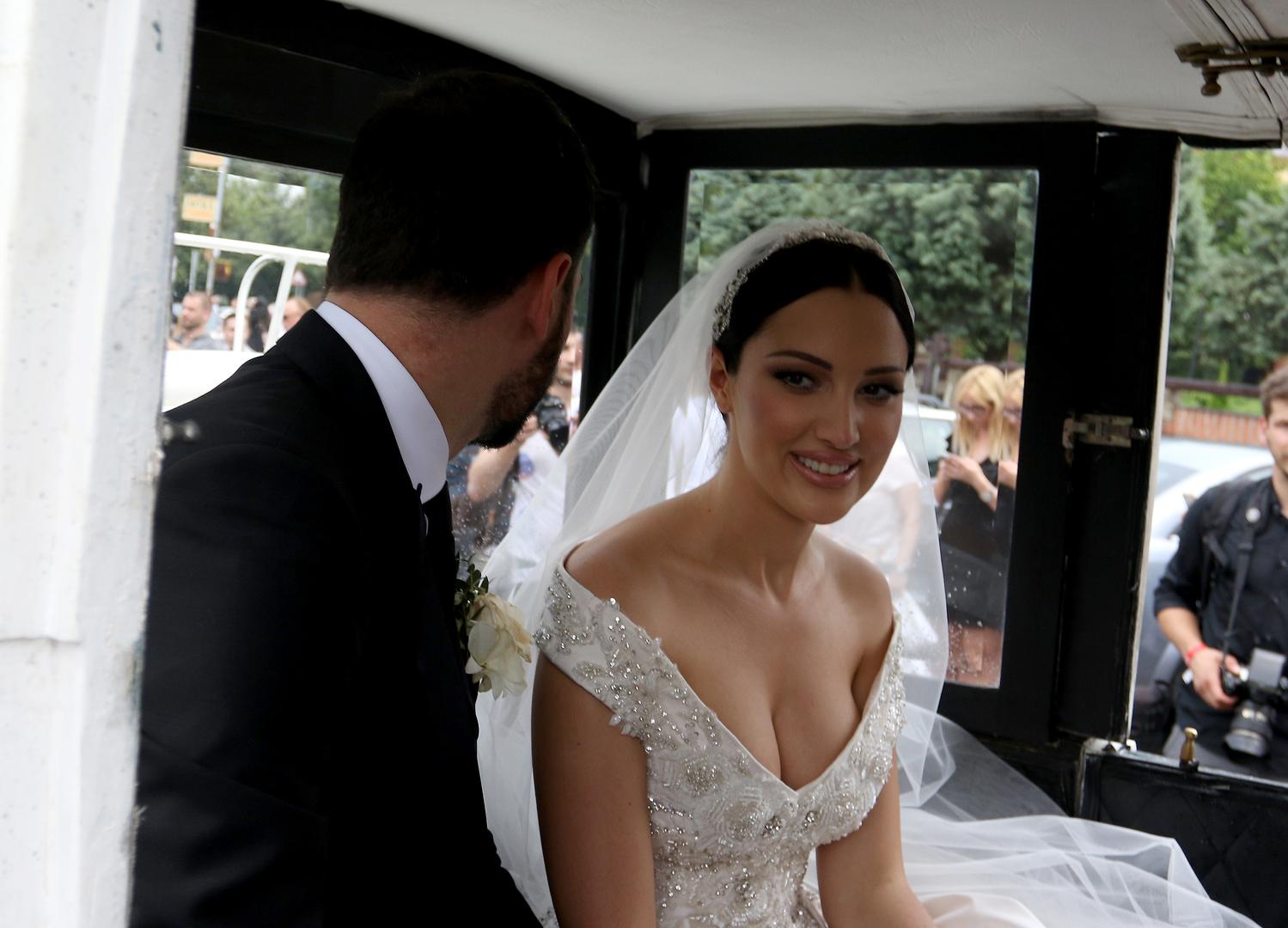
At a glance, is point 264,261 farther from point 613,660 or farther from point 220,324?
point 613,660

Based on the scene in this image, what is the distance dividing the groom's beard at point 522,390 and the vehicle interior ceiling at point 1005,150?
0.94 m

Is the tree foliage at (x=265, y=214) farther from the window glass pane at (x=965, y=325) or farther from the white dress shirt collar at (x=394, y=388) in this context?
the window glass pane at (x=965, y=325)

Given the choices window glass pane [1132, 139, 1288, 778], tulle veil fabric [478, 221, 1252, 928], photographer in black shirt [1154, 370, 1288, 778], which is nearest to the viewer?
tulle veil fabric [478, 221, 1252, 928]

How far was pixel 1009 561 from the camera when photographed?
3.13m

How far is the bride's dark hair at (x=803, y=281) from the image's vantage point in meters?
2.25

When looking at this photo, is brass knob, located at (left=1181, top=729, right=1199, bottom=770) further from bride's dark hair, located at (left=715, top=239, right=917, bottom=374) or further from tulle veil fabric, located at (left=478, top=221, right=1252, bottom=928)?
bride's dark hair, located at (left=715, top=239, right=917, bottom=374)

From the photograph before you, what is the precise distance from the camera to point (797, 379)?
2213 millimetres

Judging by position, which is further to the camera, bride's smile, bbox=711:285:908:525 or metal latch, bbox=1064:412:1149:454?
metal latch, bbox=1064:412:1149:454

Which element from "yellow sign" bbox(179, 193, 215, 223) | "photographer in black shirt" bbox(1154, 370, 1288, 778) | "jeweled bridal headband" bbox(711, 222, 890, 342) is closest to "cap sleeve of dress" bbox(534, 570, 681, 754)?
"jeweled bridal headband" bbox(711, 222, 890, 342)

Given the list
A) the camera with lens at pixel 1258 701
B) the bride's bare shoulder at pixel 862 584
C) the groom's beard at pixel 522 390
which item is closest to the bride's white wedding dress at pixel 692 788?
the bride's bare shoulder at pixel 862 584

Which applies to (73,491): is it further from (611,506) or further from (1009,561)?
(1009,561)

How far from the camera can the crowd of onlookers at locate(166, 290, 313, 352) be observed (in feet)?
8.29

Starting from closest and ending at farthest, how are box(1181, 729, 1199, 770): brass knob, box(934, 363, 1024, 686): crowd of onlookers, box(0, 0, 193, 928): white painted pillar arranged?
box(0, 0, 193, 928): white painted pillar
box(1181, 729, 1199, 770): brass knob
box(934, 363, 1024, 686): crowd of onlookers

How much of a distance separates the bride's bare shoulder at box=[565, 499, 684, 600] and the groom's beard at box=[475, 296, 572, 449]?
20.8 inches
